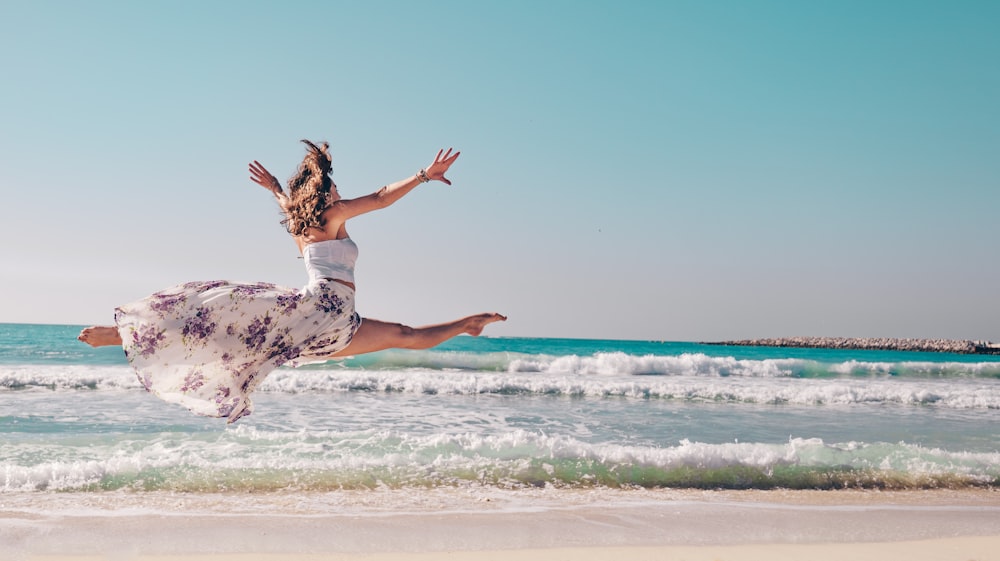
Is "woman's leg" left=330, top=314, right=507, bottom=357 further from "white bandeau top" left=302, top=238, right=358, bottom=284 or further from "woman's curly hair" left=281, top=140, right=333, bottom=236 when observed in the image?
"woman's curly hair" left=281, top=140, right=333, bottom=236

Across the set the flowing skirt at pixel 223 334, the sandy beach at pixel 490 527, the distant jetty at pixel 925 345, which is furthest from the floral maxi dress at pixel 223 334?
the distant jetty at pixel 925 345

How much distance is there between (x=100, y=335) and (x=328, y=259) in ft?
4.15

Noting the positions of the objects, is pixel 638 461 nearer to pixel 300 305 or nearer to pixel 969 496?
pixel 969 496

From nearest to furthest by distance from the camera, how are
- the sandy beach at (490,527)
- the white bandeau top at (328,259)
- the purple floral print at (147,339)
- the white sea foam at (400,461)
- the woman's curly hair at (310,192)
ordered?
1. the purple floral print at (147,339)
2. the woman's curly hair at (310,192)
3. the white bandeau top at (328,259)
4. the sandy beach at (490,527)
5. the white sea foam at (400,461)

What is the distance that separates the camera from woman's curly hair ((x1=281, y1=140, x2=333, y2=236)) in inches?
161

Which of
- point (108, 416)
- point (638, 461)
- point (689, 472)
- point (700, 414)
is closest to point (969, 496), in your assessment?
point (689, 472)

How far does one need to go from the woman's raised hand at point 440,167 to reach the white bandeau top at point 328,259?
691mm

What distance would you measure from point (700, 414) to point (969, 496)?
525 cm

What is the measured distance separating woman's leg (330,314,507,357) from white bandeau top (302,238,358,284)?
1.10ft

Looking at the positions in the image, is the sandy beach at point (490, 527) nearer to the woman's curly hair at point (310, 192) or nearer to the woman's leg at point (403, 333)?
the woman's leg at point (403, 333)

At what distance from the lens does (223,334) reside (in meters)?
3.95

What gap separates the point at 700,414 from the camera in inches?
461

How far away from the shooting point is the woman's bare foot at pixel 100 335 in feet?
12.2

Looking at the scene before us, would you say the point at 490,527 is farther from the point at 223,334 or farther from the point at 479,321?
the point at 223,334
